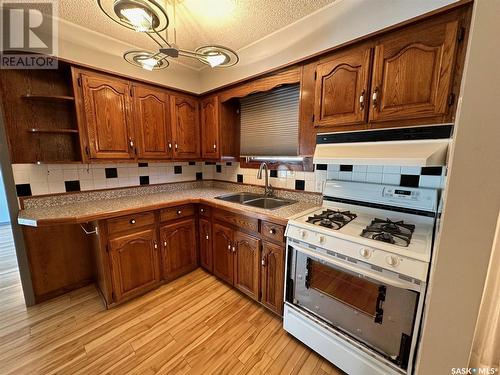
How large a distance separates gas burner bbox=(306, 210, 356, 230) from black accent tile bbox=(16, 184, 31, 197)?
240 centimetres

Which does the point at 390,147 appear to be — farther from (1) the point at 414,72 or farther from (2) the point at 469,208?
(2) the point at 469,208

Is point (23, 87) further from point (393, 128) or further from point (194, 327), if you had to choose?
point (393, 128)

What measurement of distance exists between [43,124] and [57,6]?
3.14 feet

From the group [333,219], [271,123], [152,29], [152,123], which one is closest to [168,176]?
[152,123]

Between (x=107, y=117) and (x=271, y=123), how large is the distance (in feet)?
5.28

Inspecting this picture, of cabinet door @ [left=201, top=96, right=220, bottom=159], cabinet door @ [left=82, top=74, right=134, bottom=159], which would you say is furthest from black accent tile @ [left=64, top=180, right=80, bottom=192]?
cabinet door @ [left=201, top=96, right=220, bottom=159]

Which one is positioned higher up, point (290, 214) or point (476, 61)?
point (476, 61)

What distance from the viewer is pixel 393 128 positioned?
1233 mm

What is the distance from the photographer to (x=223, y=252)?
2.09 m

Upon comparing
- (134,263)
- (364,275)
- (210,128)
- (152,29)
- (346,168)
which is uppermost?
(152,29)

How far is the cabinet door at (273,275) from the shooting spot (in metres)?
1.60

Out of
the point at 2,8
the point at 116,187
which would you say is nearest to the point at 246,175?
the point at 116,187

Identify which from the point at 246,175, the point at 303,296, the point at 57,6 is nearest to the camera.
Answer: the point at 303,296

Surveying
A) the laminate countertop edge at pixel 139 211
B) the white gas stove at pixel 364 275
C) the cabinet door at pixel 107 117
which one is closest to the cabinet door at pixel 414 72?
the white gas stove at pixel 364 275
